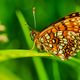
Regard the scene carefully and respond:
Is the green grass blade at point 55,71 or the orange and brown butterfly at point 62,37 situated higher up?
the orange and brown butterfly at point 62,37

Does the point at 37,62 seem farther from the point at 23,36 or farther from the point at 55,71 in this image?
the point at 23,36

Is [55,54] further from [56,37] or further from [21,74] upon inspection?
[21,74]

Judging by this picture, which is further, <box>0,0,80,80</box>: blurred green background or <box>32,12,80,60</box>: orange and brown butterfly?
<box>0,0,80,80</box>: blurred green background

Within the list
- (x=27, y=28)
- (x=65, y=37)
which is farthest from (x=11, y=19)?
(x=65, y=37)

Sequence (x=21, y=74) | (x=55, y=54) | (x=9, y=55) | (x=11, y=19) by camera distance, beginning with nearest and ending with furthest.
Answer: (x=9, y=55) → (x=55, y=54) → (x=21, y=74) → (x=11, y=19)

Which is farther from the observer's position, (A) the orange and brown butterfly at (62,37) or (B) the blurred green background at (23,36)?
(B) the blurred green background at (23,36)

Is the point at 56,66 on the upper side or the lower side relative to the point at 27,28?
lower
